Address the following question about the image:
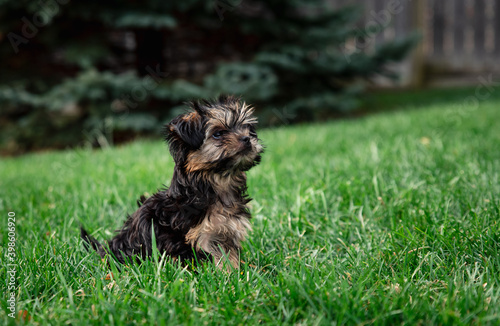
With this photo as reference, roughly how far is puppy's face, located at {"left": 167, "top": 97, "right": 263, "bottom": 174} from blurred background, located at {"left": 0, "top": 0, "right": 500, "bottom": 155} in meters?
4.96

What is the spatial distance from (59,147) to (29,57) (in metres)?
1.84

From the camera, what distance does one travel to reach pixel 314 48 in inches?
324

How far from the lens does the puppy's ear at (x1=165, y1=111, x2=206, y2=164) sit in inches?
86.0

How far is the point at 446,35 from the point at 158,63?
8963 millimetres

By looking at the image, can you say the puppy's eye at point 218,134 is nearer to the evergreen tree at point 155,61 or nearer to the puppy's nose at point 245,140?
the puppy's nose at point 245,140

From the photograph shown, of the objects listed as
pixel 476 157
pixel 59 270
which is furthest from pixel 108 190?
pixel 476 157

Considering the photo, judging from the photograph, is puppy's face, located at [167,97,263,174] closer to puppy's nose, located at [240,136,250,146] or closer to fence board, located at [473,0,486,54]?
puppy's nose, located at [240,136,250,146]

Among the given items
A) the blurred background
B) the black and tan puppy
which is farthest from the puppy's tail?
the blurred background

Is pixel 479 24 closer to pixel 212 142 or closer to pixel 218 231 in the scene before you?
pixel 212 142

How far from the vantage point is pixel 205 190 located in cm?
227

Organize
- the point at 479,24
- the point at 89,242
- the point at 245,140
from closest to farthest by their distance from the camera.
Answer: the point at 245,140
the point at 89,242
the point at 479,24

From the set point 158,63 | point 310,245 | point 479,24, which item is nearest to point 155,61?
point 158,63

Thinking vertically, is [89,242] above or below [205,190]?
below

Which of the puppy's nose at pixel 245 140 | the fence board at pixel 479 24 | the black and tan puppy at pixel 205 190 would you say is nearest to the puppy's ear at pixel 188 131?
the black and tan puppy at pixel 205 190
